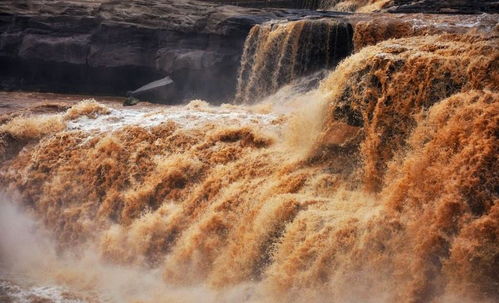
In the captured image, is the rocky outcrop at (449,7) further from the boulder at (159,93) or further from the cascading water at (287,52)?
the boulder at (159,93)

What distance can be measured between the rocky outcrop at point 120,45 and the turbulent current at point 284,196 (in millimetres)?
4487

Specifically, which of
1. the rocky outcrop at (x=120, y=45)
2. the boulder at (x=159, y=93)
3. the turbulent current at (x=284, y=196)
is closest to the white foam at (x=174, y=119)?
the turbulent current at (x=284, y=196)

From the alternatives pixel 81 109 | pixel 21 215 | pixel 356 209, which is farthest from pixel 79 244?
pixel 356 209

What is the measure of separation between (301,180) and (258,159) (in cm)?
90

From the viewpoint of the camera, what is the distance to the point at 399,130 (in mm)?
5379

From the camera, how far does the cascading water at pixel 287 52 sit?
384 inches

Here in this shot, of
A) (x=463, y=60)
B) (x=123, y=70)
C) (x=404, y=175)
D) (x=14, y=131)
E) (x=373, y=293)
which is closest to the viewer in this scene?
(x=373, y=293)

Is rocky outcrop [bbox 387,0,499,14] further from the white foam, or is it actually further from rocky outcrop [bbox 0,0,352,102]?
the white foam

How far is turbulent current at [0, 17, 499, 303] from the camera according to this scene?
14.5 feet

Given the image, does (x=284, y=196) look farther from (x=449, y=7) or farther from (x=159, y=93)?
(x=159, y=93)

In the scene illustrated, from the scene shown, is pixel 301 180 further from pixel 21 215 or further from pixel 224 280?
pixel 21 215

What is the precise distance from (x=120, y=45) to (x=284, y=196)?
9.46m

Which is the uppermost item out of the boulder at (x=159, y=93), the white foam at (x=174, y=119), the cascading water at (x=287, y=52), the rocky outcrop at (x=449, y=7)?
the rocky outcrop at (x=449, y=7)

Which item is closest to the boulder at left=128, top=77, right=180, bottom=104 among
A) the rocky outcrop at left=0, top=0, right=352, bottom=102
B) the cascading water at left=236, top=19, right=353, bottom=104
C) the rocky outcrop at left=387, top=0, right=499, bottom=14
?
the rocky outcrop at left=0, top=0, right=352, bottom=102
